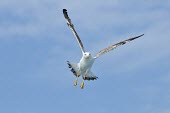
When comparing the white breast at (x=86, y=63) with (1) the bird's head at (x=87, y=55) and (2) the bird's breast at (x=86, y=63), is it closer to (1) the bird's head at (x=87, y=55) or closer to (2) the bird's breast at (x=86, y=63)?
(2) the bird's breast at (x=86, y=63)

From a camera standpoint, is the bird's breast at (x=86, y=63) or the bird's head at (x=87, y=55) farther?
the bird's breast at (x=86, y=63)

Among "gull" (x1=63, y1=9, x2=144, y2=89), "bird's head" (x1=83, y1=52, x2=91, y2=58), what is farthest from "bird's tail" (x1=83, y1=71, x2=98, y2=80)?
"bird's head" (x1=83, y1=52, x2=91, y2=58)

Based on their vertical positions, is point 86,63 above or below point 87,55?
below

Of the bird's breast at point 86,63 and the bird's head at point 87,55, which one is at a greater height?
the bird's head at point 87,55

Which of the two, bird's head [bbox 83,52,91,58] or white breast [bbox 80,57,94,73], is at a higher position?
bird's head [bbox 83,52,91,58]

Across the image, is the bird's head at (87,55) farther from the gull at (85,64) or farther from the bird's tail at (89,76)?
the bird's tail at (89,76)

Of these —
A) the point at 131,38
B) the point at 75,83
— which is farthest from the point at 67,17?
the point at 75,83

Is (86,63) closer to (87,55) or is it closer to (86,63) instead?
(86,63)

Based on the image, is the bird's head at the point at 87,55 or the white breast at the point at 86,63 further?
the white breast at the point at 86,63

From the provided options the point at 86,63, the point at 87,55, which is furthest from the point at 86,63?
the point at 87,55

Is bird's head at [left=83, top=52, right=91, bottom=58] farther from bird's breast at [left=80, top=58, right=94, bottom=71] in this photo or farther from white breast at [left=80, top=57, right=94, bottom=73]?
bird's breast at [left=80, top=58, right=94, bottom=71]

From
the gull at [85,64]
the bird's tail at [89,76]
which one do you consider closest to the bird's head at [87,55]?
the gull at [85,64]

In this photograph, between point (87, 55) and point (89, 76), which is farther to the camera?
point (89, 76)

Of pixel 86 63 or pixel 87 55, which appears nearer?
pixel 87 55
